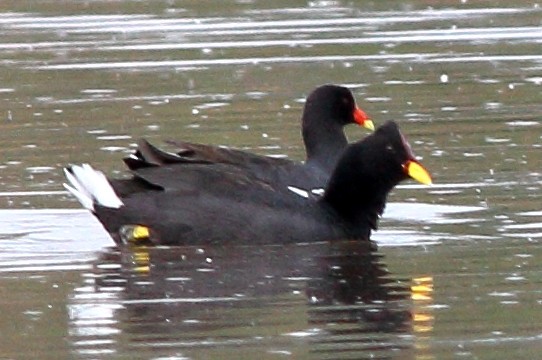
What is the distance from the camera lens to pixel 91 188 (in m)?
13.7

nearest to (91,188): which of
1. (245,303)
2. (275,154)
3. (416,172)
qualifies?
(416,172)

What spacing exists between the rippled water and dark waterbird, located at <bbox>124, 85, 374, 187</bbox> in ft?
2.23

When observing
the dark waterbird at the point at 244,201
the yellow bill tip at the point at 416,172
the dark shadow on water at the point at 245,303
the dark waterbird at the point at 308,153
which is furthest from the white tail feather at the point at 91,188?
the yellow bill tip at the point at 416,172

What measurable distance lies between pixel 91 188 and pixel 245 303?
254 centimetres

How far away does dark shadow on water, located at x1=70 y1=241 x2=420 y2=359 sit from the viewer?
10328 millimetres

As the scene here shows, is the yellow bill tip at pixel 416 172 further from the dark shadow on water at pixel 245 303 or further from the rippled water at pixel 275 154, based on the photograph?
the dark shadow on water at pixel 245 303

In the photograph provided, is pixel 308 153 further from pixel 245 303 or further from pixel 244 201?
pixel 245 303

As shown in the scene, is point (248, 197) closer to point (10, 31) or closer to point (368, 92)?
point (368, 92)

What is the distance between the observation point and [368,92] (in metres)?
19.6

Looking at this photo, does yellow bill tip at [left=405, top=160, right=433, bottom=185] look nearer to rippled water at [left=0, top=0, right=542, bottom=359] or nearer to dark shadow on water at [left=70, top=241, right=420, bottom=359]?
rippled water at [left=0, top=0, right=542, bottom=359]

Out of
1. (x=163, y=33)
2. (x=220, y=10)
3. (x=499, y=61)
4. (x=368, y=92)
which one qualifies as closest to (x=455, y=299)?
(x=368, y=92)

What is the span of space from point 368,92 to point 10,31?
7558 mm

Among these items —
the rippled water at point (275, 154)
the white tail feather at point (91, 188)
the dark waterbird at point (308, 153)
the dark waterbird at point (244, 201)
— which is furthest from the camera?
the dark waterbird at point (308, 153)

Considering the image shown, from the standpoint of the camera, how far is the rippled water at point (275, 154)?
1073 centimetres
